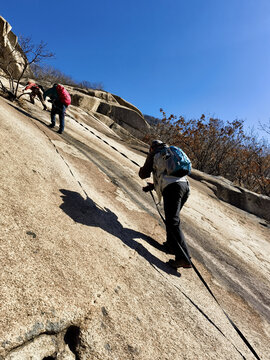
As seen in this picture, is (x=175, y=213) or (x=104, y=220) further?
(x=104, y=220)

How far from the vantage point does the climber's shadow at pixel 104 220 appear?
8.99ft

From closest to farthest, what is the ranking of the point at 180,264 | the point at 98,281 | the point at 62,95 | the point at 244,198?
the point at 98,281 < the point at 180,264 < the point at 62,95 < the point at 244,198

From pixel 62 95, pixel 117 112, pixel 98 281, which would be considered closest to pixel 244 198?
pixel 98 281

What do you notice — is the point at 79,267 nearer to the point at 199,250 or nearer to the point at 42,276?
the point at 42,276

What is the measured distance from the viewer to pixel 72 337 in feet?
4.70

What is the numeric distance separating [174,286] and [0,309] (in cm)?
186

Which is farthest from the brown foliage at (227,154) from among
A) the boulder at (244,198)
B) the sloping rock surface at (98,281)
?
the sloping rock surface at (98,281)

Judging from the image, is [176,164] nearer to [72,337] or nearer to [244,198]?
[72,337]

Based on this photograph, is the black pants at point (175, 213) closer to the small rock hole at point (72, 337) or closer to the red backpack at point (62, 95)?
the small rock hole at point (72, 337)

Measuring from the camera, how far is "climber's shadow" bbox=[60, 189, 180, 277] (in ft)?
8.99

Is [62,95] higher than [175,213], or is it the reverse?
[62,95]

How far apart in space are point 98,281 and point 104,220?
1.25 m

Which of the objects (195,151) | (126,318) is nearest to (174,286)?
(126,318)

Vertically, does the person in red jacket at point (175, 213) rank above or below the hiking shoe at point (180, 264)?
above
